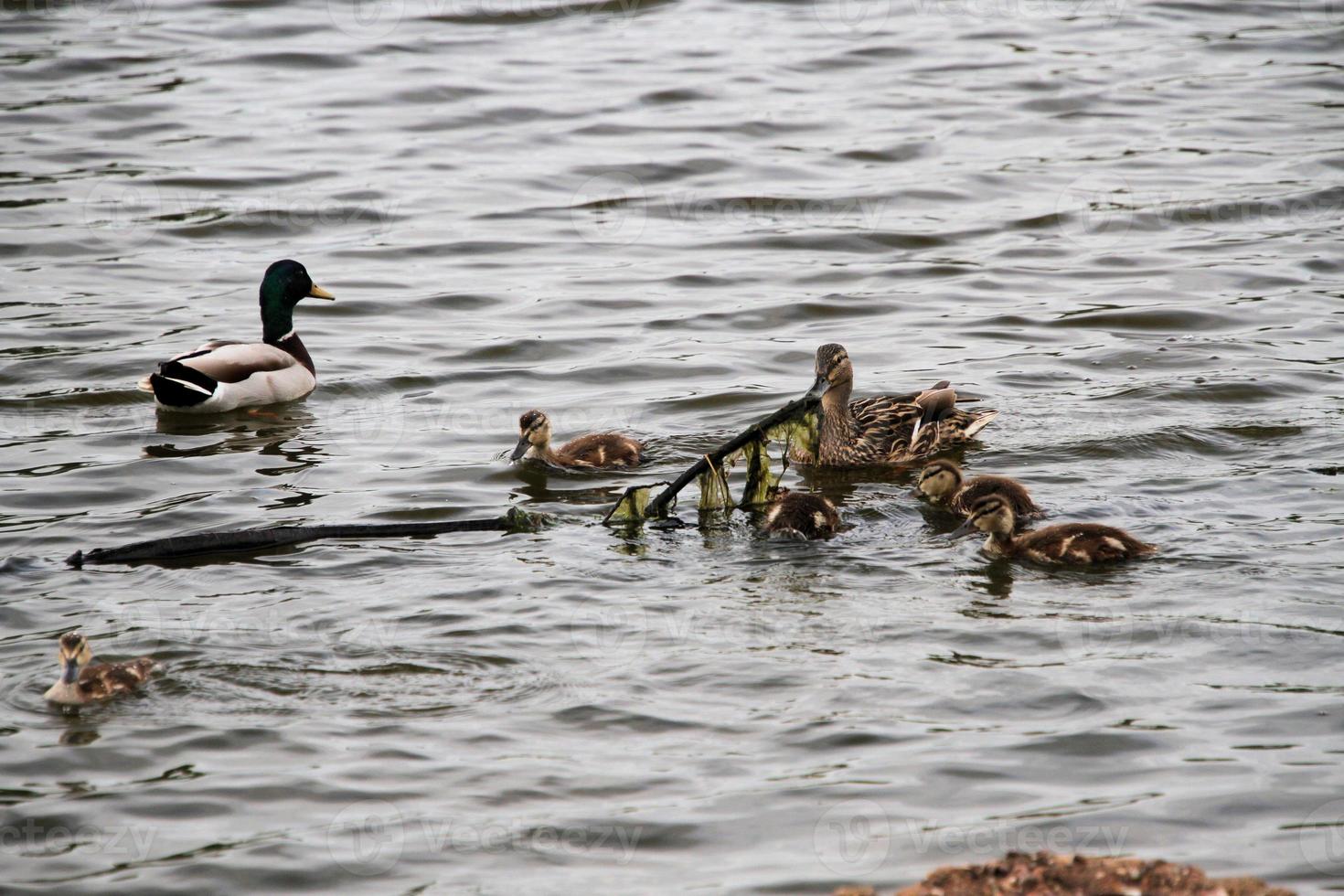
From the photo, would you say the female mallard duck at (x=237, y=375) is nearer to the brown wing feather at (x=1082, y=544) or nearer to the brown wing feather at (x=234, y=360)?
the brown wing feather at (x=234, y=360)

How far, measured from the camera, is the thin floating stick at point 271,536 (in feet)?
26.3

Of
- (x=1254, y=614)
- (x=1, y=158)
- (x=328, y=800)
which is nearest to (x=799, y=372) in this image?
(x=1254, y=614)

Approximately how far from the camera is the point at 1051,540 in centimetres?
784

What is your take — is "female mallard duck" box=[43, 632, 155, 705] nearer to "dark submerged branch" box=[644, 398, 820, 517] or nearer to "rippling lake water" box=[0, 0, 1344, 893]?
"rippling lake water" box=[0, 0, 1344, 893]

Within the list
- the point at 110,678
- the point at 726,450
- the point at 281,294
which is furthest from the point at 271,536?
the point at 281,294

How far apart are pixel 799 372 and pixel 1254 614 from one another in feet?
16.2

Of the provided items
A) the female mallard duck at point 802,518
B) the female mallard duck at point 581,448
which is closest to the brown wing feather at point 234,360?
the female mallard duck at point 581,448

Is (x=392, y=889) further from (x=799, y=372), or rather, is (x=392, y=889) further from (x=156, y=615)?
(x=799, y=372)

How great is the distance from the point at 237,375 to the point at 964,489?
17.4 ft

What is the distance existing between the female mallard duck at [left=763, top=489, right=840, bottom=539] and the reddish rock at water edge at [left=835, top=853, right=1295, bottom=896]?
3.66m

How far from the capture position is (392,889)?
5332 mm

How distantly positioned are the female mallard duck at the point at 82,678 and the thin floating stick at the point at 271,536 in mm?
1591

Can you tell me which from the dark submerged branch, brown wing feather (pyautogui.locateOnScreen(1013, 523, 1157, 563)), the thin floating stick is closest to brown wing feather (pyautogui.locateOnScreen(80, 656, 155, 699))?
the thin floating stick

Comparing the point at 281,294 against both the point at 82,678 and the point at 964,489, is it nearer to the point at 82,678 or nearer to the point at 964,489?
the point at 964,489
